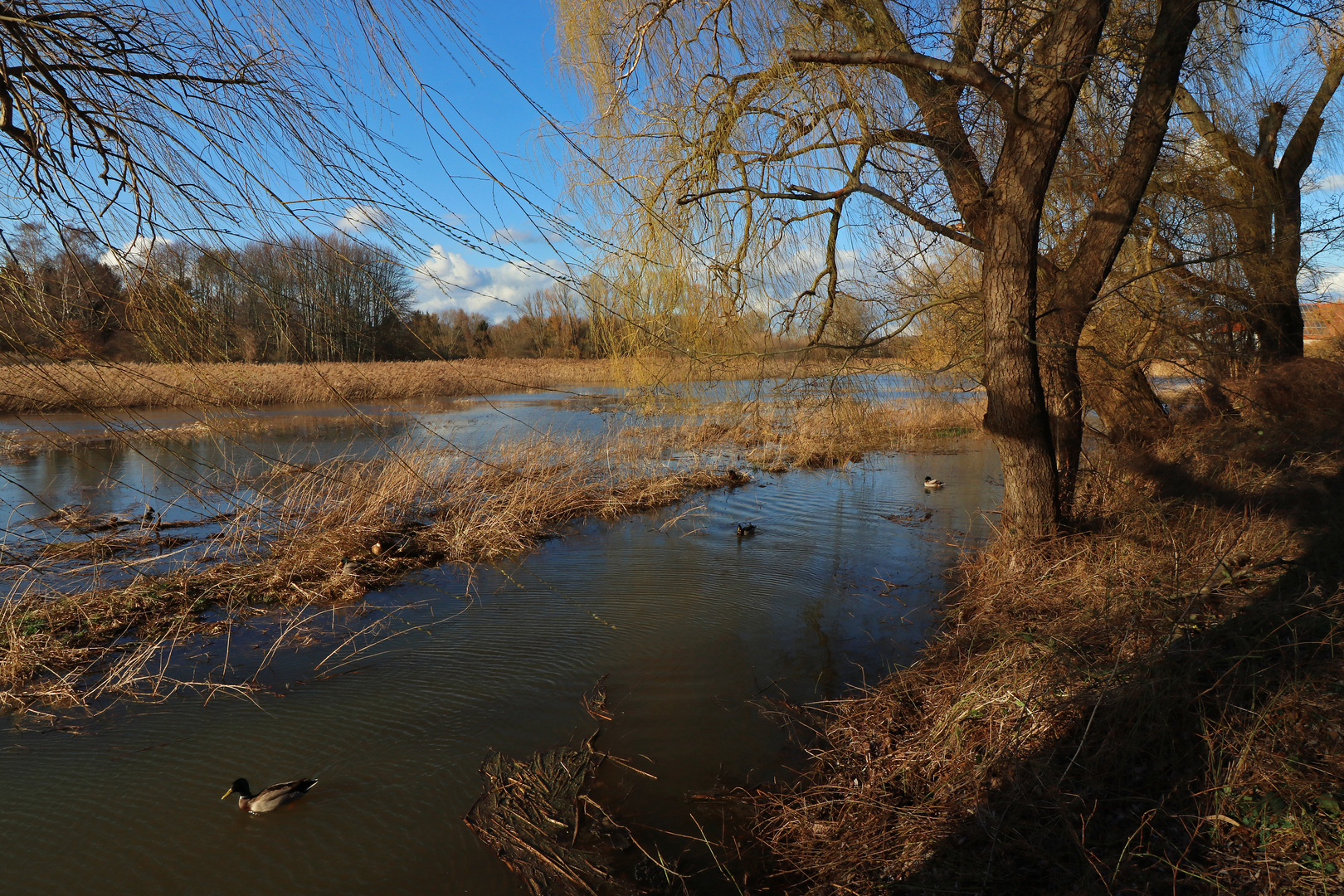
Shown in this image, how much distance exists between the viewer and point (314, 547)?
6.69 meters

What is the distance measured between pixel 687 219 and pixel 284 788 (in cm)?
426

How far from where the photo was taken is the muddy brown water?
3064mm

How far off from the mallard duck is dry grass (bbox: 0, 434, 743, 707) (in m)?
1.46

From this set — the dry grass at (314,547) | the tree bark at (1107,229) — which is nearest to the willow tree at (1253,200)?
the tree bark at (1107,229)

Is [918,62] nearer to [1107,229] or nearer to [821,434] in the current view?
[1107,229]

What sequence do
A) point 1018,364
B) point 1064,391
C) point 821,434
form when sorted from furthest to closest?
1. point 821,434
2. point 1064,391
3. point 1018,364

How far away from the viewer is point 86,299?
187cm

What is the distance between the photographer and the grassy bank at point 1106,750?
222cm

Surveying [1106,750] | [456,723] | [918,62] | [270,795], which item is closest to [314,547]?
[456,723]

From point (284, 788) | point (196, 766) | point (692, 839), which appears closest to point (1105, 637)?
point (692, 839)

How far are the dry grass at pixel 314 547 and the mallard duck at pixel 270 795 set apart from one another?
1.46 metres

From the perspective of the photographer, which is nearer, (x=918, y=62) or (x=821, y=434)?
(x=918, y=62)

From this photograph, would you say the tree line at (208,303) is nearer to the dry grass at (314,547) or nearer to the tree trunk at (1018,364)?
the dry grass at (314,547)

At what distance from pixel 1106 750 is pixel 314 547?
6.42 metres
